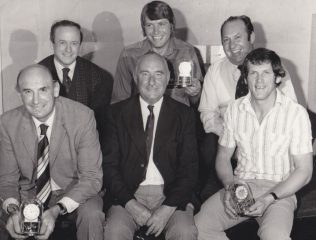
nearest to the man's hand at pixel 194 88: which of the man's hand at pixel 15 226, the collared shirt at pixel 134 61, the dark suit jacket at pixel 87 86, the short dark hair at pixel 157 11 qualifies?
the collared shirt at pixel 134 61

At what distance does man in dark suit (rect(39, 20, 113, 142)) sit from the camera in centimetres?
372

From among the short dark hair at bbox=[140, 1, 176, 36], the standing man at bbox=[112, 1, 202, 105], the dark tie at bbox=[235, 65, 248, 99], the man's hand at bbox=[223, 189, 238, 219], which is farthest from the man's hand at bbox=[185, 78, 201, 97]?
the man's hand at bbox=[223, 189, 238, 219]

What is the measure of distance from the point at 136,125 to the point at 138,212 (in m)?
0.55

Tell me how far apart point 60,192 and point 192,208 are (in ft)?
2.69

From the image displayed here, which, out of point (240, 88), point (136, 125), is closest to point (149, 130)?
point (136, 125)

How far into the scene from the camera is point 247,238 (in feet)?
9.91

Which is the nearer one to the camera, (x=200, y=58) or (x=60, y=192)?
(x=60, y=192)

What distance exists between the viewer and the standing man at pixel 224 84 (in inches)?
140

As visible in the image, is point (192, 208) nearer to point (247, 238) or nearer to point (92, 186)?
point (247, 238)

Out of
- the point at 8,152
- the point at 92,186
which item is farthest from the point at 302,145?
the point at 8,152

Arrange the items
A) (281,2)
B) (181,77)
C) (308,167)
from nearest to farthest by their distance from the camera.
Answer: (308,167), (181,77), (281,2)

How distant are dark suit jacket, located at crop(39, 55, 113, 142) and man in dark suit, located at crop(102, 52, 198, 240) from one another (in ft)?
2.24

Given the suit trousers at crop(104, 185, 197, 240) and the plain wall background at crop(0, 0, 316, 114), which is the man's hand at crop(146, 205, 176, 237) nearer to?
the suit trousers at crop(104, 185, 197, 240)

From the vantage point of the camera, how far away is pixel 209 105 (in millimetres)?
3783
